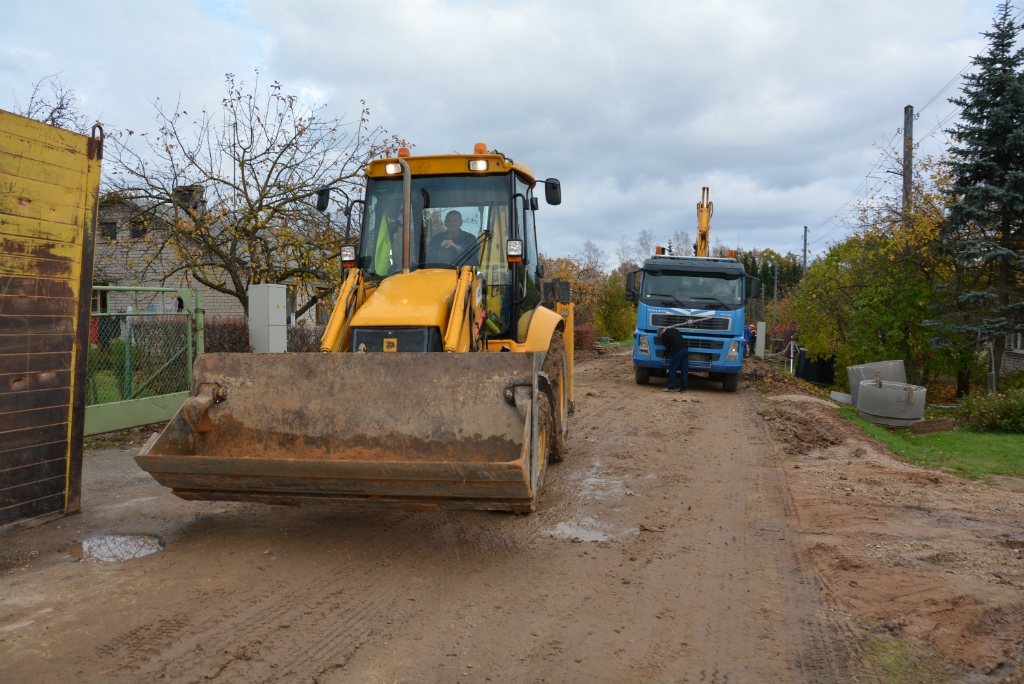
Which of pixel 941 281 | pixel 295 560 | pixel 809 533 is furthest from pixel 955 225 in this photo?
pixel 295 560

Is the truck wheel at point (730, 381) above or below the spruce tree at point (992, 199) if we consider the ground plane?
below

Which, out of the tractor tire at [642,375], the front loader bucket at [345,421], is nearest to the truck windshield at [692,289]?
the tractor tire at [642,375]

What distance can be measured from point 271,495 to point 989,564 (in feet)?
15.5

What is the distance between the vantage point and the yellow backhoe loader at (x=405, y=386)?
14.5ft

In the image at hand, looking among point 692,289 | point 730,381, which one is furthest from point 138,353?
point 730,381

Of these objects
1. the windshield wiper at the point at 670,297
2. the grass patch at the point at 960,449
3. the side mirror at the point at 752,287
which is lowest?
the grass patch at the point at 960,449

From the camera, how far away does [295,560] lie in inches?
187

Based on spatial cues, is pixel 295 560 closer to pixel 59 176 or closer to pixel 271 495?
pixel 271 495

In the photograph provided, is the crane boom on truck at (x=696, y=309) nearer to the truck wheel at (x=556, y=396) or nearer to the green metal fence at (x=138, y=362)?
the truck wheel at (x=556, y=396)

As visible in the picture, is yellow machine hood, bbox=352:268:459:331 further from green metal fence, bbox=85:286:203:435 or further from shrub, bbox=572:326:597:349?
shrub, bbox=572:326:597:349

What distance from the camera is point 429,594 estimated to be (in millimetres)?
4254

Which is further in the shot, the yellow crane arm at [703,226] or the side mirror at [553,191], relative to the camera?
the yellow crane arm at [703,226]

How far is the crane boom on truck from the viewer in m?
14.4

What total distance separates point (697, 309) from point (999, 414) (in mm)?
5477
